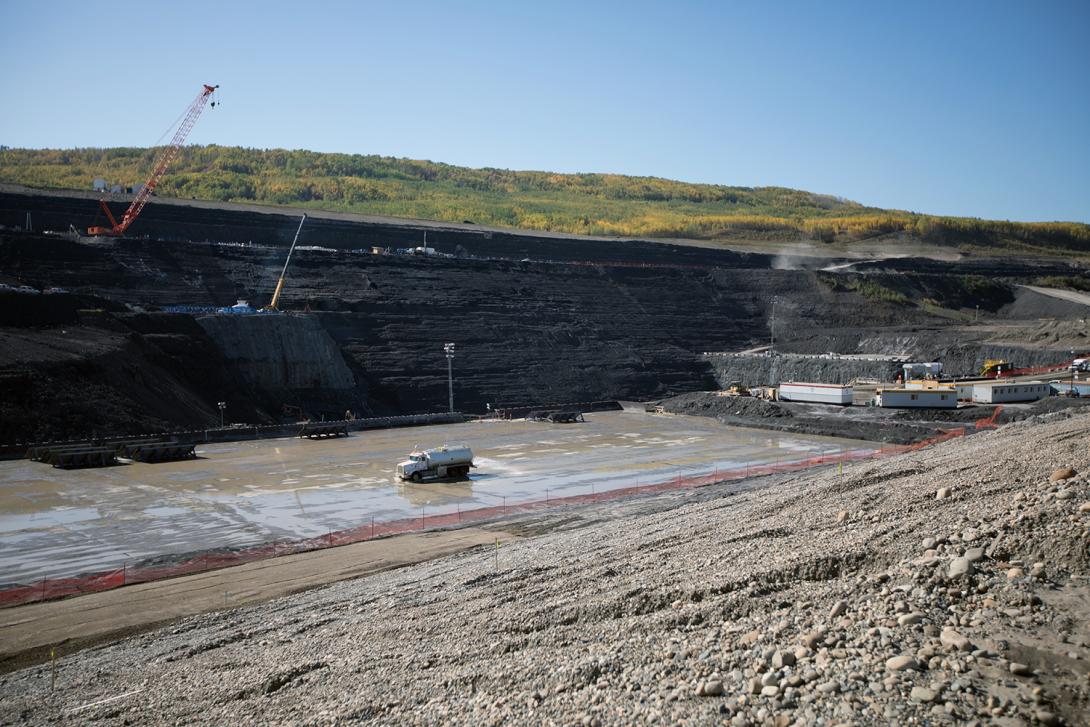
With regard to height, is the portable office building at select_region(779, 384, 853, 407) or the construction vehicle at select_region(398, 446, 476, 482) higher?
the portable office building at select_region(779, 384, 853, 407)

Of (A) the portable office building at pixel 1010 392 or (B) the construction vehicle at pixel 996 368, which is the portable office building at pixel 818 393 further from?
(B) the construction vehicle at pixel 996 368

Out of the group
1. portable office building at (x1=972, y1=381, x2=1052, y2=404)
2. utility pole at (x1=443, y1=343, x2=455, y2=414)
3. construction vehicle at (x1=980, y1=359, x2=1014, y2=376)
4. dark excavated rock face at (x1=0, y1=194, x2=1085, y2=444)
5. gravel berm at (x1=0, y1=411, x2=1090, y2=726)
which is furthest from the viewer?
construction vehicle at (x1=980, y1=359, x2=1014, y2=376)

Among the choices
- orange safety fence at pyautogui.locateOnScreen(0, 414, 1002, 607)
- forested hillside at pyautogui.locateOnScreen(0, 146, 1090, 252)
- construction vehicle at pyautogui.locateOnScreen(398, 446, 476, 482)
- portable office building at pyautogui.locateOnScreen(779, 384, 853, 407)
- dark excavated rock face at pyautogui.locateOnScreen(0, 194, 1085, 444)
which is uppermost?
forested hillside at pyautogui.locateOnScreen(0, 146, 1090, 252)

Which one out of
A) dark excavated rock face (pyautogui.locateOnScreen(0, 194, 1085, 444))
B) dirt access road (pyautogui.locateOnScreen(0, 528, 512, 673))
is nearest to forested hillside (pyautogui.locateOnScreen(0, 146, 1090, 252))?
dark excavated rock face (pyautogui.locateOnScreen(0, 194, 1085, 444))

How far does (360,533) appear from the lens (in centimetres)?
2441

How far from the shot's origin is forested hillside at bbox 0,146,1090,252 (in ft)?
379

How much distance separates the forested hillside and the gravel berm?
329 ft

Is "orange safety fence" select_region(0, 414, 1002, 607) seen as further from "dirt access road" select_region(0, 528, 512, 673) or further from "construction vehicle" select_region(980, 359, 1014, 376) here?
"construction vehicle" select_region(980, 359, 1014, 376)

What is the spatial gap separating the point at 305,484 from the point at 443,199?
105 m

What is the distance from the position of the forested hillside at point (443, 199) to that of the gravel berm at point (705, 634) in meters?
100

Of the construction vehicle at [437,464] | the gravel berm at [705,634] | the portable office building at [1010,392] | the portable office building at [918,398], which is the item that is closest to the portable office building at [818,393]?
the portable office building at [918,398]

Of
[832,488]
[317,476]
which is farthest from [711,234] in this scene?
[832,488]

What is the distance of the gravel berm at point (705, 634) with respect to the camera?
779 cm

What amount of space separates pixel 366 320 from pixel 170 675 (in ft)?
151
